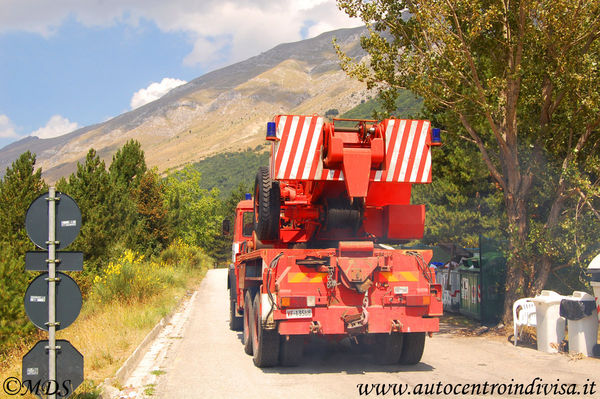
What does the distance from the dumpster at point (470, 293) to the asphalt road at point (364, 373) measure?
231cm

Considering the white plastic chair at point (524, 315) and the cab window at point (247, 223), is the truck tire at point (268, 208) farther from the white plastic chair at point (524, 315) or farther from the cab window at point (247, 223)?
the white plastic chair at point (524, 315)

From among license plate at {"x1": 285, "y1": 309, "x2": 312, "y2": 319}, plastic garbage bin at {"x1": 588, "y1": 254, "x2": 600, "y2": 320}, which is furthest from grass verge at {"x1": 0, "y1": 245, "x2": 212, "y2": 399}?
plastic garbage bin at {"x1": 588, "y1": 254, "x2": 600, "y2": 320}

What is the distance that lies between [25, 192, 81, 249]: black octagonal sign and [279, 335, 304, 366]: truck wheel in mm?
4264

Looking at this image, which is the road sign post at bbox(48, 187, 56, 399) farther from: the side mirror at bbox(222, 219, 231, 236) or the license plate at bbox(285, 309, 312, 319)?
the side mirror at bbox(222, 219, 231, 236)

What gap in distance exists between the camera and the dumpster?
49.1 feet

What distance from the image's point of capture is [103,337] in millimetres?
11227

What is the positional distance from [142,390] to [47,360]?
7.34 feet

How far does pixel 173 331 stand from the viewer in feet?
47.4

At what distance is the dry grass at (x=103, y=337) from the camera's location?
8.84 meters

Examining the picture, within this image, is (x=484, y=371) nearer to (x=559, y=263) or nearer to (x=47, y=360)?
(x=559, y=263)

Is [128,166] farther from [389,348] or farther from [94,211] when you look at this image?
[389,348]

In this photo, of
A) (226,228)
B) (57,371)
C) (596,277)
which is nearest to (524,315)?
(596,277)

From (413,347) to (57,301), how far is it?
5.64m

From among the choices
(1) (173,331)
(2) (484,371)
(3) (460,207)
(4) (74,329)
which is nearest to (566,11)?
(2) (484,371)
